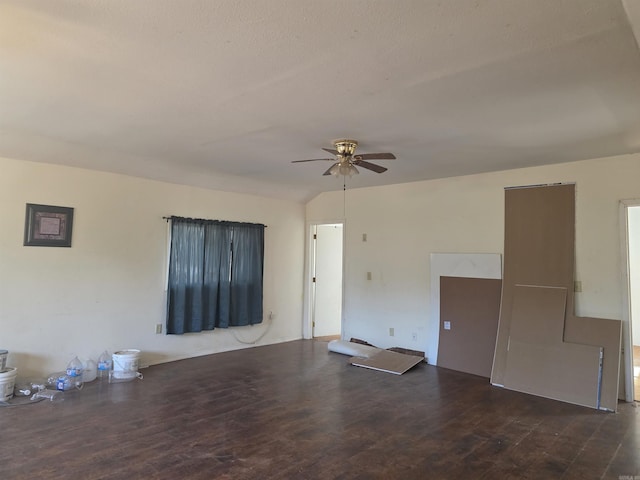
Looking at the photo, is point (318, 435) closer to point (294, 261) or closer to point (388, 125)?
point (388, 125)

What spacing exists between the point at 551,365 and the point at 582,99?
2.80 metres

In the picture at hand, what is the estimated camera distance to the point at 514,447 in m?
3.00

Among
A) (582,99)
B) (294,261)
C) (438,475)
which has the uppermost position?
(582,99)

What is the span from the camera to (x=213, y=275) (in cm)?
575

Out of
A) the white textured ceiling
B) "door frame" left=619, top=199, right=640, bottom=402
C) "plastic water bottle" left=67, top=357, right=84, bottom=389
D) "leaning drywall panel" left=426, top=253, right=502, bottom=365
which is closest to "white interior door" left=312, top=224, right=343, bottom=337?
"leaning drywall panel" left=426, top=253, right=502, bottom=365

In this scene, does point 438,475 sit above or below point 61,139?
below

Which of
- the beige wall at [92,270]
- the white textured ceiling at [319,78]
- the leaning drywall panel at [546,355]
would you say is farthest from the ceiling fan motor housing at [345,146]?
the beige wall at [92,270]

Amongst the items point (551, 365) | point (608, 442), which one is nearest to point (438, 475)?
point (608, 442)

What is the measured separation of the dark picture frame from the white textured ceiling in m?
0.55

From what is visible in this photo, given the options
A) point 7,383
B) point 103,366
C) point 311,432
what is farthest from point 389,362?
point 7,383

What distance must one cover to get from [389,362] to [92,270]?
12.5ft

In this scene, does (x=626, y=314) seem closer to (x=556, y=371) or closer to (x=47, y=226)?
(x=556, y=371)

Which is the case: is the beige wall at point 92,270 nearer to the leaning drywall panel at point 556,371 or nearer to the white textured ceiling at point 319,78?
the white textured ceiling at point 319,78

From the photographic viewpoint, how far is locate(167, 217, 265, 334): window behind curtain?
5.38 metres
